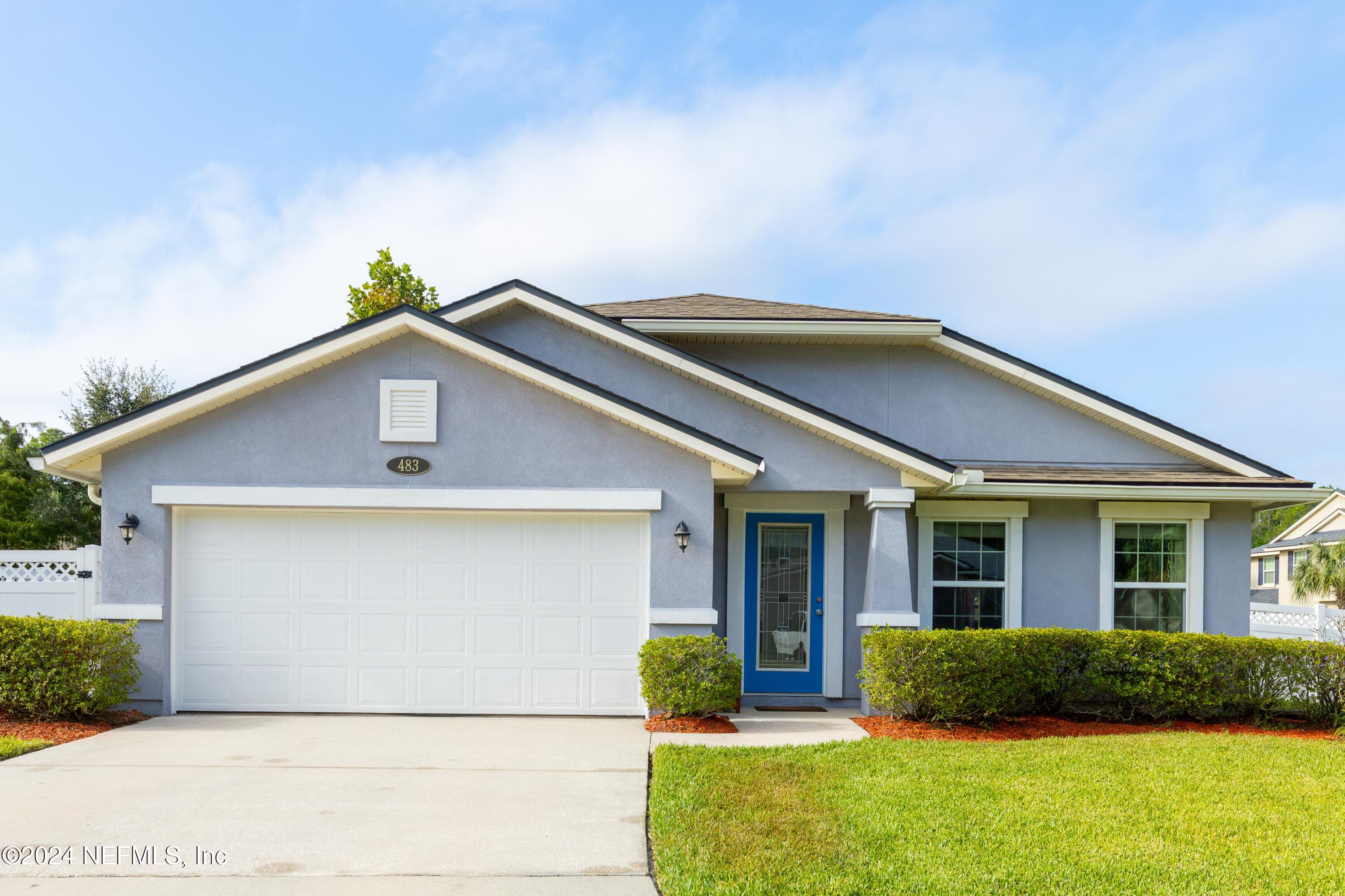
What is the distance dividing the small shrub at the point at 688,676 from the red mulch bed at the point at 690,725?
0.07 meters

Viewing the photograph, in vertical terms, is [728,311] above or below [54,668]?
above

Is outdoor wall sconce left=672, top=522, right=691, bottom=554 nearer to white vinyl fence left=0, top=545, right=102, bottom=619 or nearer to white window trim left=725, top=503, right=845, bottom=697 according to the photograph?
white window trim left=725, top=503, right=845, bottom=697

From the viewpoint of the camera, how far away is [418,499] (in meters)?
9.53

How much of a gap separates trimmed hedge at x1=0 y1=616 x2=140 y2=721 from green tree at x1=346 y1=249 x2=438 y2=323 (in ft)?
52.1

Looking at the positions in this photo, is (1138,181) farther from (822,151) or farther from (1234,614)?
(1234,614)

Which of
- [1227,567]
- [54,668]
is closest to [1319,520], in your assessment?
[1227,567]

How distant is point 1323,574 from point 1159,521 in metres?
25.1

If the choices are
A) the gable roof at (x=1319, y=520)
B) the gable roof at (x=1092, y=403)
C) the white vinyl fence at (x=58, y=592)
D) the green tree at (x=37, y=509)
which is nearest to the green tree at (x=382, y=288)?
the green tree at (x=37, y=509)

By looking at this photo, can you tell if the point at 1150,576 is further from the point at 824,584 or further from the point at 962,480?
the point at 824,584

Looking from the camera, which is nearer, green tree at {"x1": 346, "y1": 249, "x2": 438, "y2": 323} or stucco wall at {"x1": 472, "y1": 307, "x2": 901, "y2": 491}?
stucco wall at {"x1": 472, "y1": 307, "x2": 901, "y2": 491}

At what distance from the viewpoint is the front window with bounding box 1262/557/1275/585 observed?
135ft

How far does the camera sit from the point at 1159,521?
1119cm

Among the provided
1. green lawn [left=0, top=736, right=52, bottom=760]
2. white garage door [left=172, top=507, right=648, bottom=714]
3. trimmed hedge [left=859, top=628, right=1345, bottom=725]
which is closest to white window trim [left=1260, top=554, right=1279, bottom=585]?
trimmed hedge [left=859, top=628, right=1345, bottom=725]

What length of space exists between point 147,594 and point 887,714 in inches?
318
